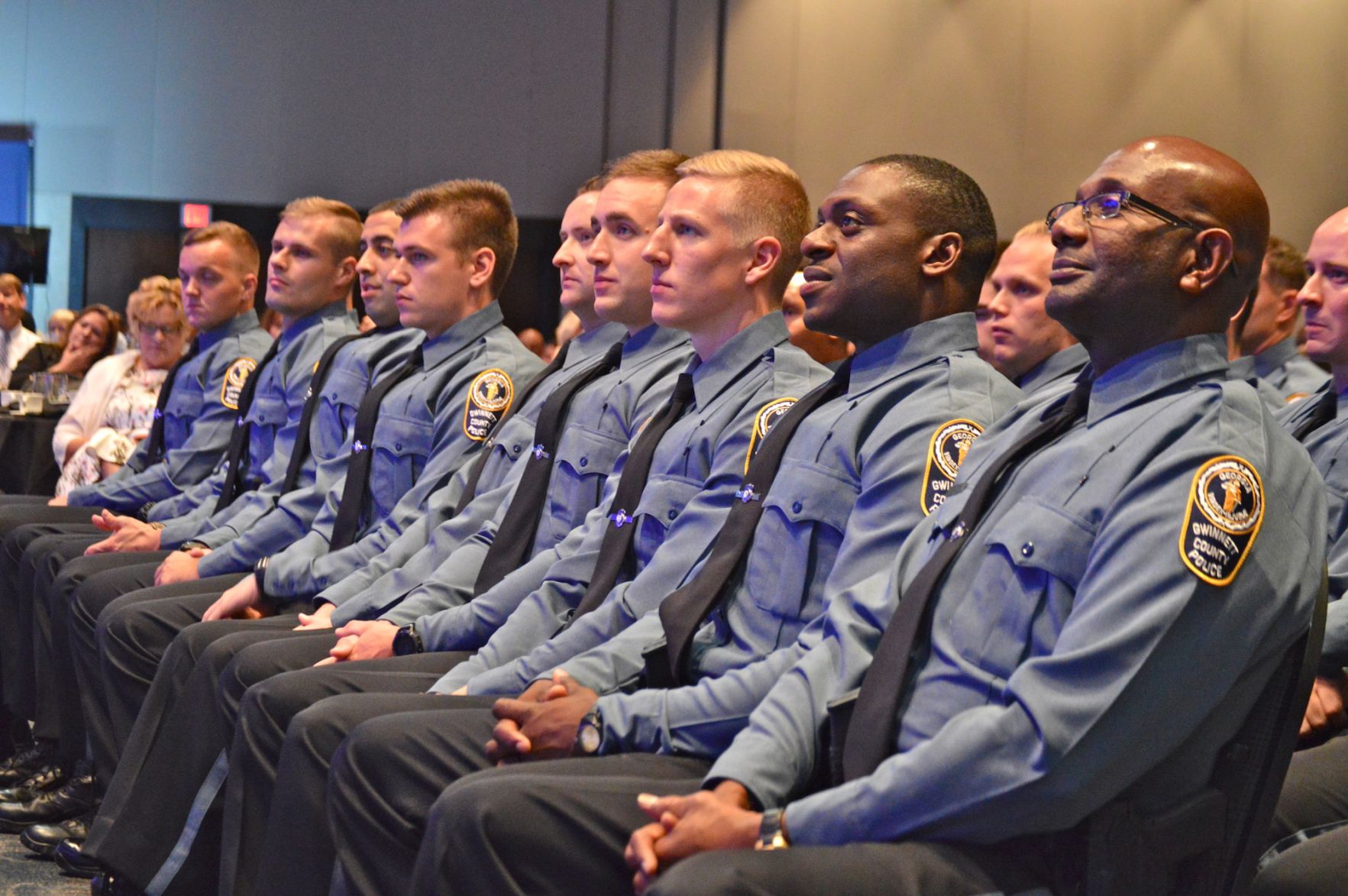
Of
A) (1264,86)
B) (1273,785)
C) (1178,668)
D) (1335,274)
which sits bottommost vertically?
(1273,785)

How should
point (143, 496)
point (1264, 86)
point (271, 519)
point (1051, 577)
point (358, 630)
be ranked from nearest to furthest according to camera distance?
point (1051, 577)
point (358, 630)
point (271, 519)
point (143, 496)
point (1264, 86)

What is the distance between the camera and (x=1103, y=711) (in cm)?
138

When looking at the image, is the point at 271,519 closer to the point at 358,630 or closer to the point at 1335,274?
the point at 358,630

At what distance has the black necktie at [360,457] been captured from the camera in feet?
10.6

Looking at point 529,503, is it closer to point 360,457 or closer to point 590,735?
point 360,457

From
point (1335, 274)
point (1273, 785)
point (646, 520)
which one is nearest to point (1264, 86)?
point (1335, 274)

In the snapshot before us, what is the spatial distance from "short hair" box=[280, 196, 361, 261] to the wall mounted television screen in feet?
18.4

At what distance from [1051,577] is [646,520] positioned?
92 centimetres

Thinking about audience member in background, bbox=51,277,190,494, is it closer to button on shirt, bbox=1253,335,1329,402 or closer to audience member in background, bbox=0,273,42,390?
audience member in background, bbox=0,273,42,390

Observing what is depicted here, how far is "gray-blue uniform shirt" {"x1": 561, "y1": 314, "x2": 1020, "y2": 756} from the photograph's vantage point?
73.5 inches

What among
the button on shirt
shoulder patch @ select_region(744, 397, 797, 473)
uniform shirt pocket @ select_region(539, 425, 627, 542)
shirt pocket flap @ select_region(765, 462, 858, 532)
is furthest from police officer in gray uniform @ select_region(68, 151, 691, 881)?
the button on shirt

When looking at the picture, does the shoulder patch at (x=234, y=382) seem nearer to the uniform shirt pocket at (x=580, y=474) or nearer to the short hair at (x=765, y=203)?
the uniform shirt pocket at (x=580, y=474)

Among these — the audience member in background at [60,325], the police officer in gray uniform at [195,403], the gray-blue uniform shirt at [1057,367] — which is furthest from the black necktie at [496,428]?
the audience member in background at [60,325]

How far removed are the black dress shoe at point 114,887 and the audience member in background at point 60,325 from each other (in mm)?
6297
